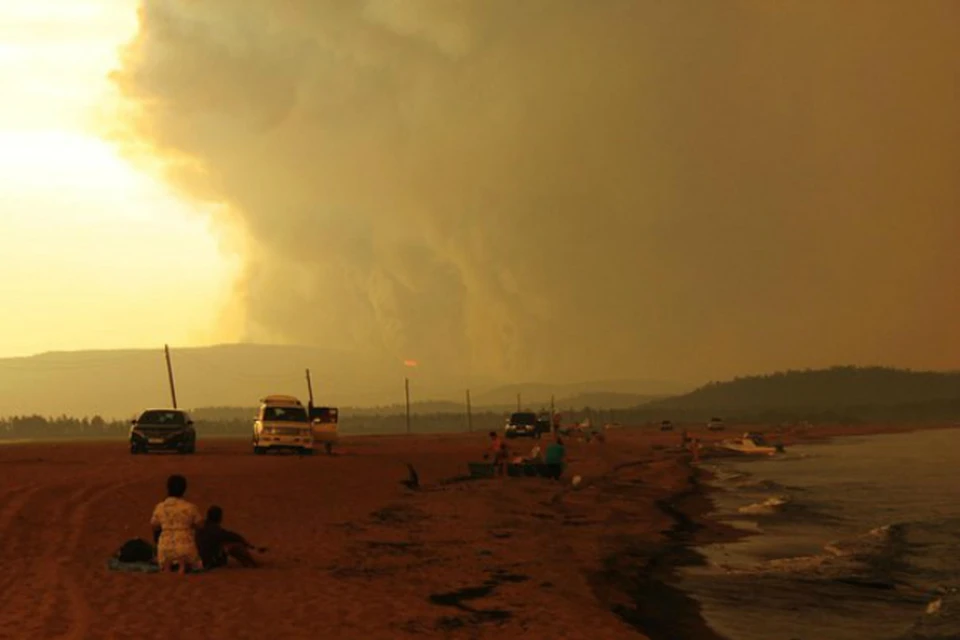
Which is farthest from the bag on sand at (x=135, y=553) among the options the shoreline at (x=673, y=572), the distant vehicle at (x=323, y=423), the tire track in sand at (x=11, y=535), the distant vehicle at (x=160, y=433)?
the distant vehicle at (x=323, y=423)

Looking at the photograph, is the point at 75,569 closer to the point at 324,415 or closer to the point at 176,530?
the point at 176,530

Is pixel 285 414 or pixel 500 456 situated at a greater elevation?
pixel 285 414

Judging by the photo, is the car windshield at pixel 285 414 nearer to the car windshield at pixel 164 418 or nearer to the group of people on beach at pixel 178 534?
the car windshield at pixel 164 418

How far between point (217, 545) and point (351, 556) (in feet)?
11.6

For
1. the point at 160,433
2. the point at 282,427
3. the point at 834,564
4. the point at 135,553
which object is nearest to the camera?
the point at 135,553

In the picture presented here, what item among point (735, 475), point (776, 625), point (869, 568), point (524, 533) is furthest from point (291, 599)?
point (735, 475)

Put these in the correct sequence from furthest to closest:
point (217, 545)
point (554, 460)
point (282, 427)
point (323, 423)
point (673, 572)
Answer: point (323, 423)
point (282, 427)
point (554, 460)
point (673, 572)
point (217, 545)

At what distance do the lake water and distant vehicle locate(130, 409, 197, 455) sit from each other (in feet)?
77.6

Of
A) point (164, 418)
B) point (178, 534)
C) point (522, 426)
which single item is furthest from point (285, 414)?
point (522, 426)

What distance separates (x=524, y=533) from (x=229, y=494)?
28.7 feet

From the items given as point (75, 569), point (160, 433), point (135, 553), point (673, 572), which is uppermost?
point (160, 433)

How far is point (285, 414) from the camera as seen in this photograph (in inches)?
1969

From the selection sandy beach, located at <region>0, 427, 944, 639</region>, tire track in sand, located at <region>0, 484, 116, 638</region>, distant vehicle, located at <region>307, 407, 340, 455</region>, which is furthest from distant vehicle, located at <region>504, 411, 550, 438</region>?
tire track in sand, located at <region>0, 484, 116, 638</region>

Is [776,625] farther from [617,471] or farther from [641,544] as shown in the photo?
[617,471]
